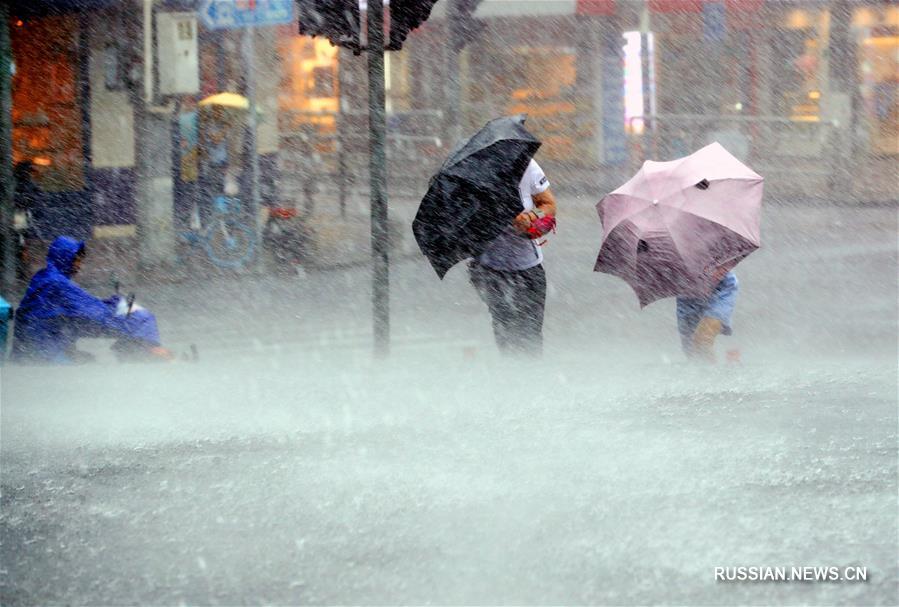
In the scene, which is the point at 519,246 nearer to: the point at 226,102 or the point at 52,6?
the point at 226,102

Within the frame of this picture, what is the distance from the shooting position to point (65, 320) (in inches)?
315

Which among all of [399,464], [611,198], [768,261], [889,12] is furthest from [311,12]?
[889,12]

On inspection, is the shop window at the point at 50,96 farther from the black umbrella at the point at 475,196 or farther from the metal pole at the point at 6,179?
the black umbrella at the point at 475,196

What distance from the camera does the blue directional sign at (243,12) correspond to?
1416 centimetres

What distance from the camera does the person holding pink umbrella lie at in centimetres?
751

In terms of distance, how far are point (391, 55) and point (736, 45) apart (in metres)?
7.10

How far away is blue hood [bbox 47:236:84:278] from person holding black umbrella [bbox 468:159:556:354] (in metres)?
2.26

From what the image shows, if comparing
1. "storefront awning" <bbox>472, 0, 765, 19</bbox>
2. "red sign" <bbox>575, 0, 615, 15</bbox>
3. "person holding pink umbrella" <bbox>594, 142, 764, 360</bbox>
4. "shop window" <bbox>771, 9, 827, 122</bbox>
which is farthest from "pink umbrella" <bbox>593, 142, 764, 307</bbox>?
"red sign" <bbox>575, 0, 615, 15</bbox>

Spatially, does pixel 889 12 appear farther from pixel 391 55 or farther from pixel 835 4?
pixel 391 55

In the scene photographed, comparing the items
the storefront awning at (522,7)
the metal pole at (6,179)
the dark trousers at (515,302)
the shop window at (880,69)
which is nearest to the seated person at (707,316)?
the dark trousers at (515,302)

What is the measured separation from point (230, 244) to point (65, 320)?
8.35m

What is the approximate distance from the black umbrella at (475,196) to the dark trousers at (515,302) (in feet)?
0.63

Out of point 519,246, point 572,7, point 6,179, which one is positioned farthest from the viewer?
point 572,7

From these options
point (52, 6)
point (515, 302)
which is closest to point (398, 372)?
point (515, 302)
